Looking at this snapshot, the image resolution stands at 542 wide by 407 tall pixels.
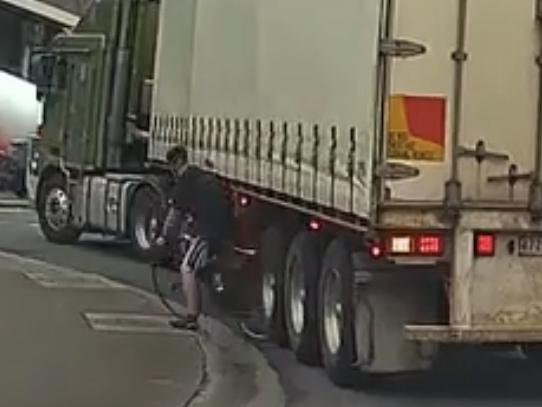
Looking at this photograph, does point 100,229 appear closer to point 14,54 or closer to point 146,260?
point 146,260

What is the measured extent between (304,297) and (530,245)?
279cm

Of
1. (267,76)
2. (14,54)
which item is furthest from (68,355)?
(14,54)

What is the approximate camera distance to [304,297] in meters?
13.9

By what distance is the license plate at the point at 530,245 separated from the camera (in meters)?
11.6

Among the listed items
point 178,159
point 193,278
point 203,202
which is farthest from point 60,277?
point 203,202

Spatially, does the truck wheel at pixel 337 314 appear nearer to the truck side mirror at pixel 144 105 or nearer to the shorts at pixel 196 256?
the shorts at pixel 196 256

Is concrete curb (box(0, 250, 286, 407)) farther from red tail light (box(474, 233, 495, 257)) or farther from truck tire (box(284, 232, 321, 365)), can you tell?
red tail light (box(474, 233, 495, 257))

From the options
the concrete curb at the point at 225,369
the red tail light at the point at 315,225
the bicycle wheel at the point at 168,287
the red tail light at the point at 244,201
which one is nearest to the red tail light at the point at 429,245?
the concrete curb at the point at 225,369

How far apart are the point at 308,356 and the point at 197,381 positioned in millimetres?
1597

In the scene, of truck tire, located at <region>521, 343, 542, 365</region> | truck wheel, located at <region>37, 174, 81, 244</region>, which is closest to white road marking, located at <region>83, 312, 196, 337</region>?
truck tire, located at <region>521, 343, 542, 365</region>

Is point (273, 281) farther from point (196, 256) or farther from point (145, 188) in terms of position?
point (145, 188)

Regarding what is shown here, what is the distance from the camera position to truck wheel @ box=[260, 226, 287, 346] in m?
14.8

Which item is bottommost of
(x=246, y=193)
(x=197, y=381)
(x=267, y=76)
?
(x=197, y=381)

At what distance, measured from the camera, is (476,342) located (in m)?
11.5
